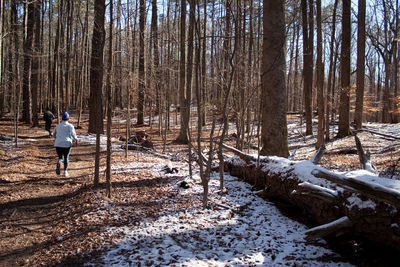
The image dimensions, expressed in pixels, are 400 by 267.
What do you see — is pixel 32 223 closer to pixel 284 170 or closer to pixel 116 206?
pixel 116 206

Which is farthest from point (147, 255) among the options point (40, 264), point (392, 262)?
point (392, 262)

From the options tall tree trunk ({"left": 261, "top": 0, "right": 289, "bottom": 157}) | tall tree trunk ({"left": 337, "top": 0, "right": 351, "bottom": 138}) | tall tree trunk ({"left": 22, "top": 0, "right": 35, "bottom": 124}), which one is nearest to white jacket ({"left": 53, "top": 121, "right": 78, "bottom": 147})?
tall tree trunk ({"left": 261, "top": 0, "right": 289, "bottom": 157})

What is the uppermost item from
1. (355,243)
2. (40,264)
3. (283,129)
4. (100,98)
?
(100,98)

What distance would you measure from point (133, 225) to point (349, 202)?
10.5 ft

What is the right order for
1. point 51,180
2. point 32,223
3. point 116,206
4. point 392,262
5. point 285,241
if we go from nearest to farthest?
point 392,262 < point 285,241 < point 32,223 < point 116,206 < point 51,180

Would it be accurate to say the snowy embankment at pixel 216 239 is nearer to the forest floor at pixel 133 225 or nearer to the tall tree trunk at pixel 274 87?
the forest floor at pixel 133 225

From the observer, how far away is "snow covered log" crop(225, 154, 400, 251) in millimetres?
3156

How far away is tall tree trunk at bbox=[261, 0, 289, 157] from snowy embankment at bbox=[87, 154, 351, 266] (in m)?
2.10

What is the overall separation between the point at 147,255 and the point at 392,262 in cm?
289

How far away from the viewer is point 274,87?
7164mm

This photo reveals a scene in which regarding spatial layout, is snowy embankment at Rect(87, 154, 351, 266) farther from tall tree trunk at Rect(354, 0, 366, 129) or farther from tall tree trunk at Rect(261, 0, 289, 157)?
tall tree trunk at Rect(354, 0, 366, 129)

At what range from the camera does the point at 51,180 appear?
23.5ft

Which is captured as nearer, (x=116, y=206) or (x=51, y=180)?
(x=116, y=206)

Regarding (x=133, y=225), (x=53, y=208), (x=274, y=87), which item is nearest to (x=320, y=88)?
(x=274, y=87)
